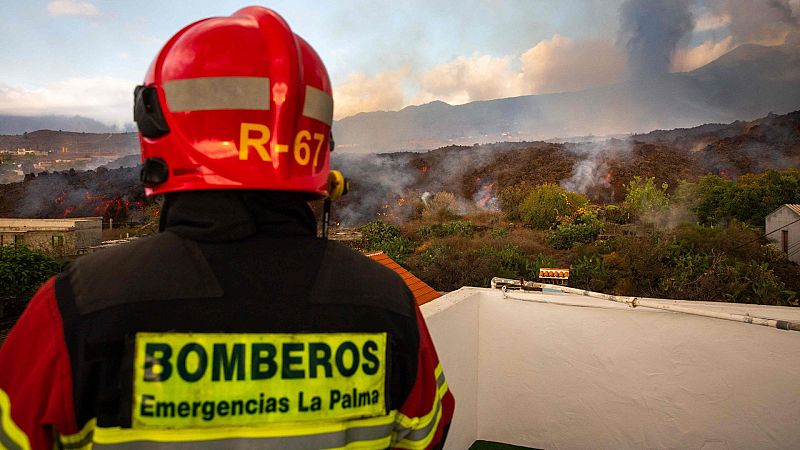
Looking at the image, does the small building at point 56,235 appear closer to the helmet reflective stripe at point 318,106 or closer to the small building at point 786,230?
the helmet reflective stripe at point 318,106

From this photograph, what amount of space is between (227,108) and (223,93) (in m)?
0.03

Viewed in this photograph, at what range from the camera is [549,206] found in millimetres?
18016

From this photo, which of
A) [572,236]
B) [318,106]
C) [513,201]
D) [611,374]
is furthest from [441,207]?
[318,106]

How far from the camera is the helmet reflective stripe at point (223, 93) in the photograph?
1.00 metres

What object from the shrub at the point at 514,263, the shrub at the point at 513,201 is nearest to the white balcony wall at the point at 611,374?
the shrub at the point at 514,263

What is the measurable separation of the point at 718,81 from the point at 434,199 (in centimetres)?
1219

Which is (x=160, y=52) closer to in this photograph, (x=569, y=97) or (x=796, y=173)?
(x=796, y=173)

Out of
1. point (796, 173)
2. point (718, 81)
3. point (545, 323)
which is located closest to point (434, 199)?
point (718, 81)

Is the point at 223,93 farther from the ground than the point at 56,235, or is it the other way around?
the point at 223,93

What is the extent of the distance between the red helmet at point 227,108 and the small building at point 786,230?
1361 centimetres

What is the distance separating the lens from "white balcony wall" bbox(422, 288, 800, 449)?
315 centimetres

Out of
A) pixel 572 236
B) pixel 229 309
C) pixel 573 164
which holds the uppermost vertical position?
pixel 573 164

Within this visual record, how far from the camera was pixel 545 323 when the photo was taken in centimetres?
373

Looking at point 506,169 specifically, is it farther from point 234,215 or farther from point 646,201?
point 234,215
